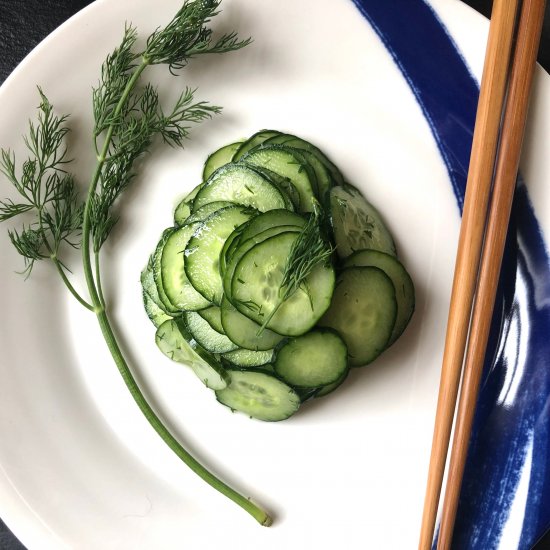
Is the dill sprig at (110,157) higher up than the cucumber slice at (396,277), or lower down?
higher up

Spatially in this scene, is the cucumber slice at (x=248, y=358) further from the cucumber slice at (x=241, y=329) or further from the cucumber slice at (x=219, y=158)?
the cucumber slice at (x=219, y=158)

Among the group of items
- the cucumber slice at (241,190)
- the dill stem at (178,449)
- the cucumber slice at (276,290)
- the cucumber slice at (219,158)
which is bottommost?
the dill stem at (178,449)

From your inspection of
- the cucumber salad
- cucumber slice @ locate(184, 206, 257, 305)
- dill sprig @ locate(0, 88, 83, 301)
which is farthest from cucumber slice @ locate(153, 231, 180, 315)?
dill sprig @ locate(0, 88, 83, 301)

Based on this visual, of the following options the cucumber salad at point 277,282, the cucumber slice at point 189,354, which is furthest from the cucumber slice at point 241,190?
the cucumber slice at point 189,354

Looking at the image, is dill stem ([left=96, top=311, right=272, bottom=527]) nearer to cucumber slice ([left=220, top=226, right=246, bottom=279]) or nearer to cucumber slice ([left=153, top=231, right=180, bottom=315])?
cucumber slice ([left=153, top=231, right=180, bottom=315])

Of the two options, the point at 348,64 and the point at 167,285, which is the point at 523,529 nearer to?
the point at 167,285

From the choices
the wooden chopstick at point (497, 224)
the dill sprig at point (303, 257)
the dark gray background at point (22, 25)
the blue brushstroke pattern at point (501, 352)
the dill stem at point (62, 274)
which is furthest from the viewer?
the dark gray background at point (22, 25)

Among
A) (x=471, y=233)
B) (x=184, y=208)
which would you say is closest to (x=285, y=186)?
(x=184, y=208)
